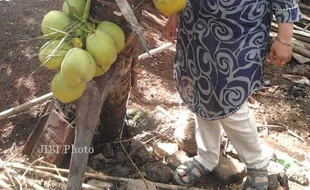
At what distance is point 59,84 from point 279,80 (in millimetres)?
2879

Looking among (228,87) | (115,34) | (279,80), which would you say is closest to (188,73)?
(228,87)

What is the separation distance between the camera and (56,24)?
1340mm

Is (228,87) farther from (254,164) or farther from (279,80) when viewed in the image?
(279,80)

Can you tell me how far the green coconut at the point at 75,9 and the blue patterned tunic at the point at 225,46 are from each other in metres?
0.62

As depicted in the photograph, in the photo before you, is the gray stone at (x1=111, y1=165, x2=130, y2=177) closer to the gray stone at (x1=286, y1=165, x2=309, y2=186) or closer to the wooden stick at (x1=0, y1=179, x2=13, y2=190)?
the wooden stick at (x1=0, y1=179, x2=13, y2=190)

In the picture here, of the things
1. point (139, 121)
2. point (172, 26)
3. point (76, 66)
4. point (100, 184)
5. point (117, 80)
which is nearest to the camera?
point (76, 66)

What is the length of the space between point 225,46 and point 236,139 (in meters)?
0.50

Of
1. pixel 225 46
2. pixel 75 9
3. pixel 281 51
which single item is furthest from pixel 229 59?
pixel 75 9

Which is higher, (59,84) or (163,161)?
(59,84)

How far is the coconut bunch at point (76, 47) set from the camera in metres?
1.25

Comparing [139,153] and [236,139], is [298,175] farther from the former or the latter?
[139,153]

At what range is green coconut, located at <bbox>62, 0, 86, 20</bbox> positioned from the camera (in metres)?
1.34

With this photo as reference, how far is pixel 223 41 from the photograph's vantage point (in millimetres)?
1852

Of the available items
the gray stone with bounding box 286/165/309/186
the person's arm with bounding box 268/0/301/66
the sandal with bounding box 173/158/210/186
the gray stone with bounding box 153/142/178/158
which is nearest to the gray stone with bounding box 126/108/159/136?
the gray stone with bounding box 153/142/178/158
